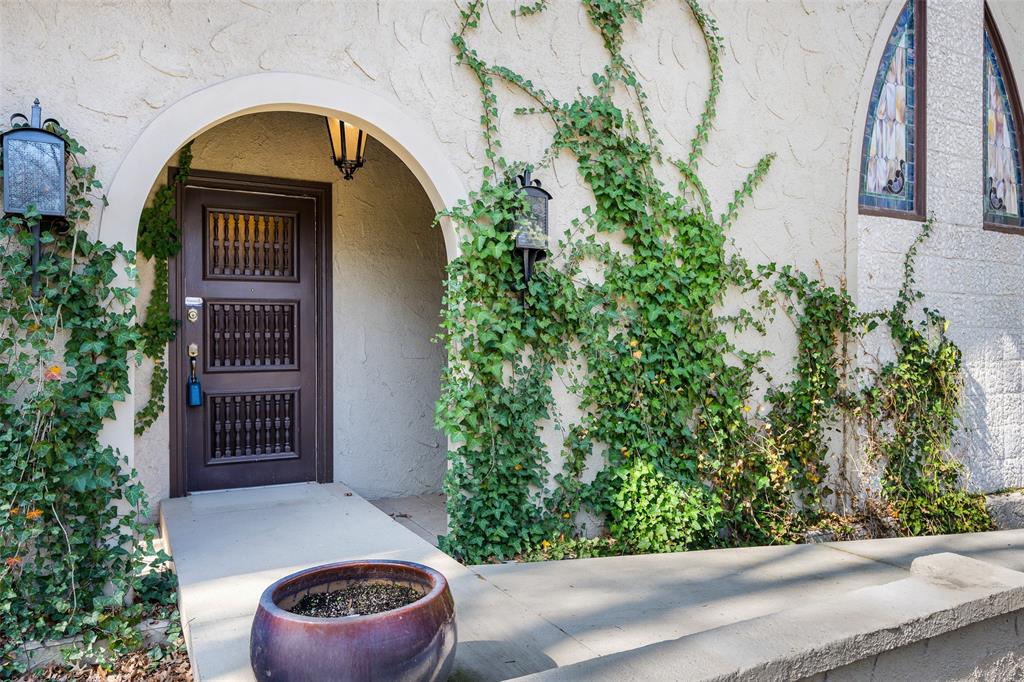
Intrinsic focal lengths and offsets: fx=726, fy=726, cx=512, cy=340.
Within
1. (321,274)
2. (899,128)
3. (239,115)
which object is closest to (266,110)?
(239,115)

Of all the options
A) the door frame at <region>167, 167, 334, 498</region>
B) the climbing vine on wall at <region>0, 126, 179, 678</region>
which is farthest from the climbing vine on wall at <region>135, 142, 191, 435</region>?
the climbing vine on wall at <region>0, 126, 179, 678</region>

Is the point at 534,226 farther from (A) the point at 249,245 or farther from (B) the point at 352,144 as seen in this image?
(A) the point at 249,245

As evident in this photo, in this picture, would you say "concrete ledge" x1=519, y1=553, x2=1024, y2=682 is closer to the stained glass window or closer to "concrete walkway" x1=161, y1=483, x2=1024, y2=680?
"concrete walkway" x1=161, y1=483, x2=1024, y2=680

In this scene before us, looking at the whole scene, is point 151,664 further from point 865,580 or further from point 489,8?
point 489,8

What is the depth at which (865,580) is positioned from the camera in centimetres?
337

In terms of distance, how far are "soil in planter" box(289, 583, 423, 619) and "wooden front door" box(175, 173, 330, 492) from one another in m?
2.73

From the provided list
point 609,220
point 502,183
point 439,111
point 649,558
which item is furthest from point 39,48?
point 649,558

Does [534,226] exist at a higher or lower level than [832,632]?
higher

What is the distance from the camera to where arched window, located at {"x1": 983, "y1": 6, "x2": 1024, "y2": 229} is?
233 inches

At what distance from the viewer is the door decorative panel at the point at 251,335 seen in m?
4.49

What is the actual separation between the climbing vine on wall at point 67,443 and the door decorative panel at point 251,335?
1487 mm

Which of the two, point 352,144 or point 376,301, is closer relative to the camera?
point 352,144

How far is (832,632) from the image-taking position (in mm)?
2012

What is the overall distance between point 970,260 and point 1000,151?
45.2 inches
